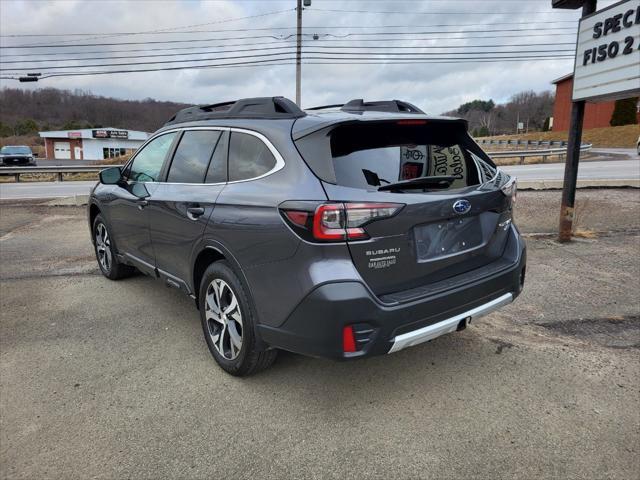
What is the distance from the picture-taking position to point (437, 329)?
110 inches

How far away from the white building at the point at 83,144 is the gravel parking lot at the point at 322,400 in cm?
8369

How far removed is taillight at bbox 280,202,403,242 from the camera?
2.53m

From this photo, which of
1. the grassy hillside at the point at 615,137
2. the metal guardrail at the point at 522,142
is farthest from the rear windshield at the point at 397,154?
the grassy hillside at the point at 615,137

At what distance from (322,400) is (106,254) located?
11.8 feet

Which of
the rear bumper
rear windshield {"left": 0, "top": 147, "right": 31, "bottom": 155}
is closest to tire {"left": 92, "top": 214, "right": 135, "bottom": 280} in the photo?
the rear bumper

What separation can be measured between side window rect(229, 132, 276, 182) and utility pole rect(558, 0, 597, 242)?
4.94 metres

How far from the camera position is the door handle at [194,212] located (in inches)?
133

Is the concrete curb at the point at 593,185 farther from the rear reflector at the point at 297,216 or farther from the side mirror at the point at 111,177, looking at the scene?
the rear reflector at the point at 297,216

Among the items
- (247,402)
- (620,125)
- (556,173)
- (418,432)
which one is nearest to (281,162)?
(247,402)

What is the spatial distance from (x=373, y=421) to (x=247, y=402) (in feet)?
2.64

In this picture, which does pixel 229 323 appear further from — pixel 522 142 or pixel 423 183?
pixel 522 142

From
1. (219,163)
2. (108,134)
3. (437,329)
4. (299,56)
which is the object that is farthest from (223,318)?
(108,134)

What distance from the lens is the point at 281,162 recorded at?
2875 mm

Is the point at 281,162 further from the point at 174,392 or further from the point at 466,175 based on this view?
the point at 174,392
